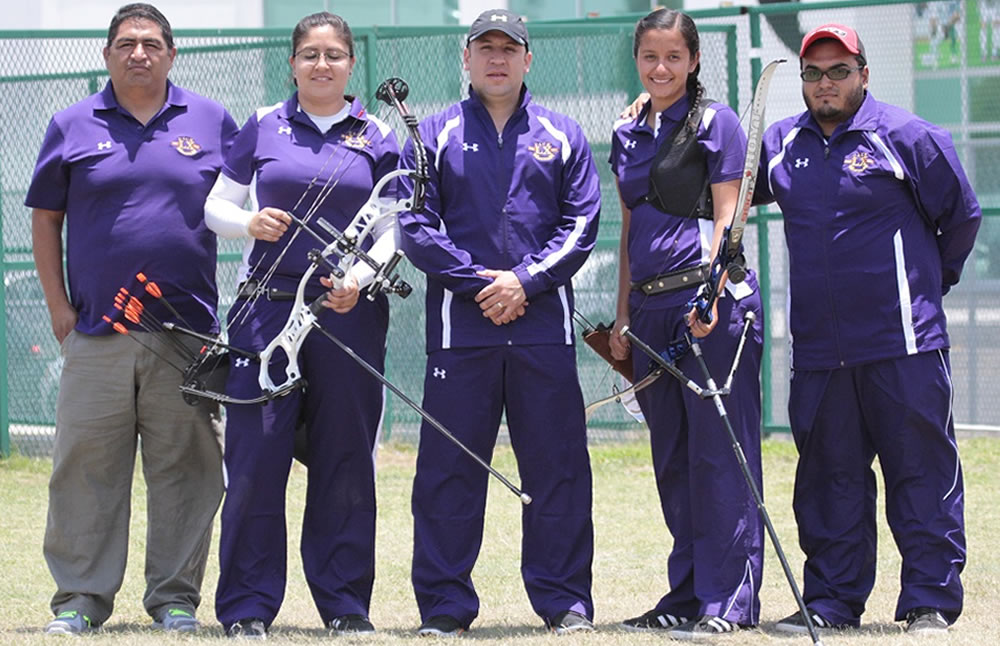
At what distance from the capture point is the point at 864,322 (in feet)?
18.5

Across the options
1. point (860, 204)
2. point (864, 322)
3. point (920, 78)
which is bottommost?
point (864, 322)

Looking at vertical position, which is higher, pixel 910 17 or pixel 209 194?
pixel 910 17

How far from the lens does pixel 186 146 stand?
234 inches

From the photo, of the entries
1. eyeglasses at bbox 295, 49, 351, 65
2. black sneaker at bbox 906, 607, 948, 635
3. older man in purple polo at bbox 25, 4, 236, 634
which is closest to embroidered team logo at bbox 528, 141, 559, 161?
eyeglasses at bbox 295, 49, 351, 65

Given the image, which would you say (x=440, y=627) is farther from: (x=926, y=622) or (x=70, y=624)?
(x=926, y=622)

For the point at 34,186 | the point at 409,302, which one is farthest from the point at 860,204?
the point at 409,302

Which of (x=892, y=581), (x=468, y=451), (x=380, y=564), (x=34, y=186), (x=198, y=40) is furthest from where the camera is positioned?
(x=198, y=40)

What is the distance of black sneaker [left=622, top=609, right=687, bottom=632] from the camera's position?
5.80 meters

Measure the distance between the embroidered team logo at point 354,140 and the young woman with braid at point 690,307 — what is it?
967mm

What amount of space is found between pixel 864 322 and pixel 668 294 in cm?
70

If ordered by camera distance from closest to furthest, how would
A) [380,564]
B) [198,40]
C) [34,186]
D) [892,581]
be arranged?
[34,186] < [892,581] < [380,564] < [198,40]

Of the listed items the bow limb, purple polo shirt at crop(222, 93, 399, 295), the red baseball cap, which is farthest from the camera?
purple polo shirt at crop(222, 93, 399, 295)

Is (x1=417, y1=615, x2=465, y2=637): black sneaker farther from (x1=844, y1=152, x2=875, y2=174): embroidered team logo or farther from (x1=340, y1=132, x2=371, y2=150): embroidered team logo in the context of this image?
(x1=844, y1=152, x2=875, y2=174): embroidered team logo

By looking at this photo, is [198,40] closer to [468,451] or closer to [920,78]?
[920,78]
